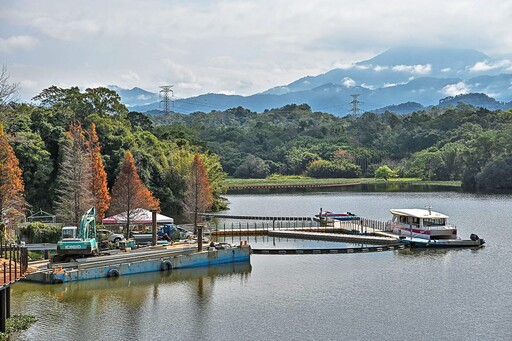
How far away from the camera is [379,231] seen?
54906 millimetres

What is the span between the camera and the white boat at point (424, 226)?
163 ft

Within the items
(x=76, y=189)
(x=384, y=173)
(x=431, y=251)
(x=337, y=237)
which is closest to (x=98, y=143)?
(x=76, y=189)

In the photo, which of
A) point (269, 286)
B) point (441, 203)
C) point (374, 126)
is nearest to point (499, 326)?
point (269, 286)

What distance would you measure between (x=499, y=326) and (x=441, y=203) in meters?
56.0

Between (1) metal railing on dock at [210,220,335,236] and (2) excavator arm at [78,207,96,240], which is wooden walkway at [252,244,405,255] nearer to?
(1) metal railing on dock at [210,220,335,236]

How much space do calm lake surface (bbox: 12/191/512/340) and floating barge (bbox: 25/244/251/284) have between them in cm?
57

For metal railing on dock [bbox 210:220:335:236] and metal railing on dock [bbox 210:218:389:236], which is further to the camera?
metal railing on dock [bbox 210:218:389:236]

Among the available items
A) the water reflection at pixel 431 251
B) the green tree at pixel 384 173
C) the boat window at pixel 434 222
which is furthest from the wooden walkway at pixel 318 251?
the green tree at pixel 384 173

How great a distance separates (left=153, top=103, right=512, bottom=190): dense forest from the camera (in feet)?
405

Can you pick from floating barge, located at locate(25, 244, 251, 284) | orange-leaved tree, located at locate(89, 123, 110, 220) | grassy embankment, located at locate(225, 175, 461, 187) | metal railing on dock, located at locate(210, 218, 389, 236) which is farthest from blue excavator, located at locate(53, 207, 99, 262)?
grassy embankment, located at locate(225, 175, 461, 187)

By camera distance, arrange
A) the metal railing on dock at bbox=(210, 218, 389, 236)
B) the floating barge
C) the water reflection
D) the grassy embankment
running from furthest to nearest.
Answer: the grassy embankment < the metal railing on dock at bbox=(210, 218, 389, 236) < the water reflection < the floating barge

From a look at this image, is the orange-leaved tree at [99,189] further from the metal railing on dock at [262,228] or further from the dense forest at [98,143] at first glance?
the metal railing on dock at [262,228]

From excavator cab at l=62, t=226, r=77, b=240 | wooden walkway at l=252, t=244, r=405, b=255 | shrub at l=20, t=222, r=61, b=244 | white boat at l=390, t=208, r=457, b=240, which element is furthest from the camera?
white boat at l=390, t=208, r=457, b=240

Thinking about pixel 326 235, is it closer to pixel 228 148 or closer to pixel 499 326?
pixel 499 326
